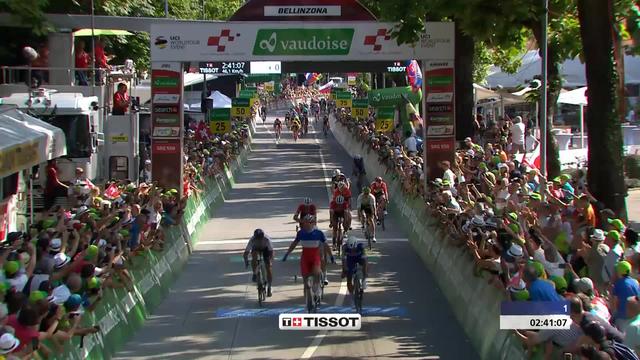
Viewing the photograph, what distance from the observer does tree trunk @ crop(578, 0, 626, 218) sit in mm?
15969

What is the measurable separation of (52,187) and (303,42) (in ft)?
21.6

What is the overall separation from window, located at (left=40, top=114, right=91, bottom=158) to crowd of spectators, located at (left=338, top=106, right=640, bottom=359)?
792 cm

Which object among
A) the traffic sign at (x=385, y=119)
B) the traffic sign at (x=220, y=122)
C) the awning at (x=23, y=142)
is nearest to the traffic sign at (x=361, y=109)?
the traffic sign at (x=385, y=119)

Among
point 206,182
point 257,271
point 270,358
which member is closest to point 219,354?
point 270,358

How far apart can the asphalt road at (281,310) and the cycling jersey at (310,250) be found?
831 mm

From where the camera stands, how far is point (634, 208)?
83.4 ft

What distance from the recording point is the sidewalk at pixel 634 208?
22409mm

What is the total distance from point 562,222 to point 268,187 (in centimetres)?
2218

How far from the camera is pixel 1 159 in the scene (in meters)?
14.4

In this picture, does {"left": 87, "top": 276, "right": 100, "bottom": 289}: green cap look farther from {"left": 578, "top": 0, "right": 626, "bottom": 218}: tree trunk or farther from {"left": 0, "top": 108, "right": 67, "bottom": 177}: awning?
{"left": 578, "top": 0, "right": 626, "bottom": 218}: tree trunk

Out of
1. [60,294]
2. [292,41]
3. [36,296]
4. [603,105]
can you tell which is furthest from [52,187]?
[603,105]

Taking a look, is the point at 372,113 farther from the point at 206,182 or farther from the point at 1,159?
the point at 1,159

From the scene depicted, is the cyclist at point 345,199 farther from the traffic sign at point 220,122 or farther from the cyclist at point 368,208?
the traffic sign at point 220,122

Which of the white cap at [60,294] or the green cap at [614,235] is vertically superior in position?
the green cap at [614,235]
